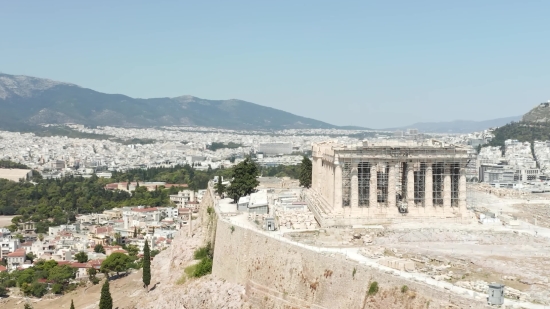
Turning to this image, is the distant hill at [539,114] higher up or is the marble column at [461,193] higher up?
the distant hill at [539,114]

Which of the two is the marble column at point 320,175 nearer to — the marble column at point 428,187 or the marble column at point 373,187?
the marble column at point 373,187

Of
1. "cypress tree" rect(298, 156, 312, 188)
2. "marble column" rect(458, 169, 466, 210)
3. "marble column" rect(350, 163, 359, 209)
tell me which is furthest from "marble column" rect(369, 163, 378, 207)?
"cypress tree" rect(298, 156, 312, 188)

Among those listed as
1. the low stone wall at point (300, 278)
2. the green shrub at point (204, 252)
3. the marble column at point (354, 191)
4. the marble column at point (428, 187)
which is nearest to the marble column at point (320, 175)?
the marble column at point (354, 191)

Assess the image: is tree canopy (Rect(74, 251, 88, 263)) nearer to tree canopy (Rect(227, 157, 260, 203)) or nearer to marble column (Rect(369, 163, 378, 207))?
tree canopy (Rect(227, 157, 260, 203))

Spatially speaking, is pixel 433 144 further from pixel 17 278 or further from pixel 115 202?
pixel 115 202

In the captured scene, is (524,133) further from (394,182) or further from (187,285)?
(187,285)

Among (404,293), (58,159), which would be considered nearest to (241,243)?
(404,293)
